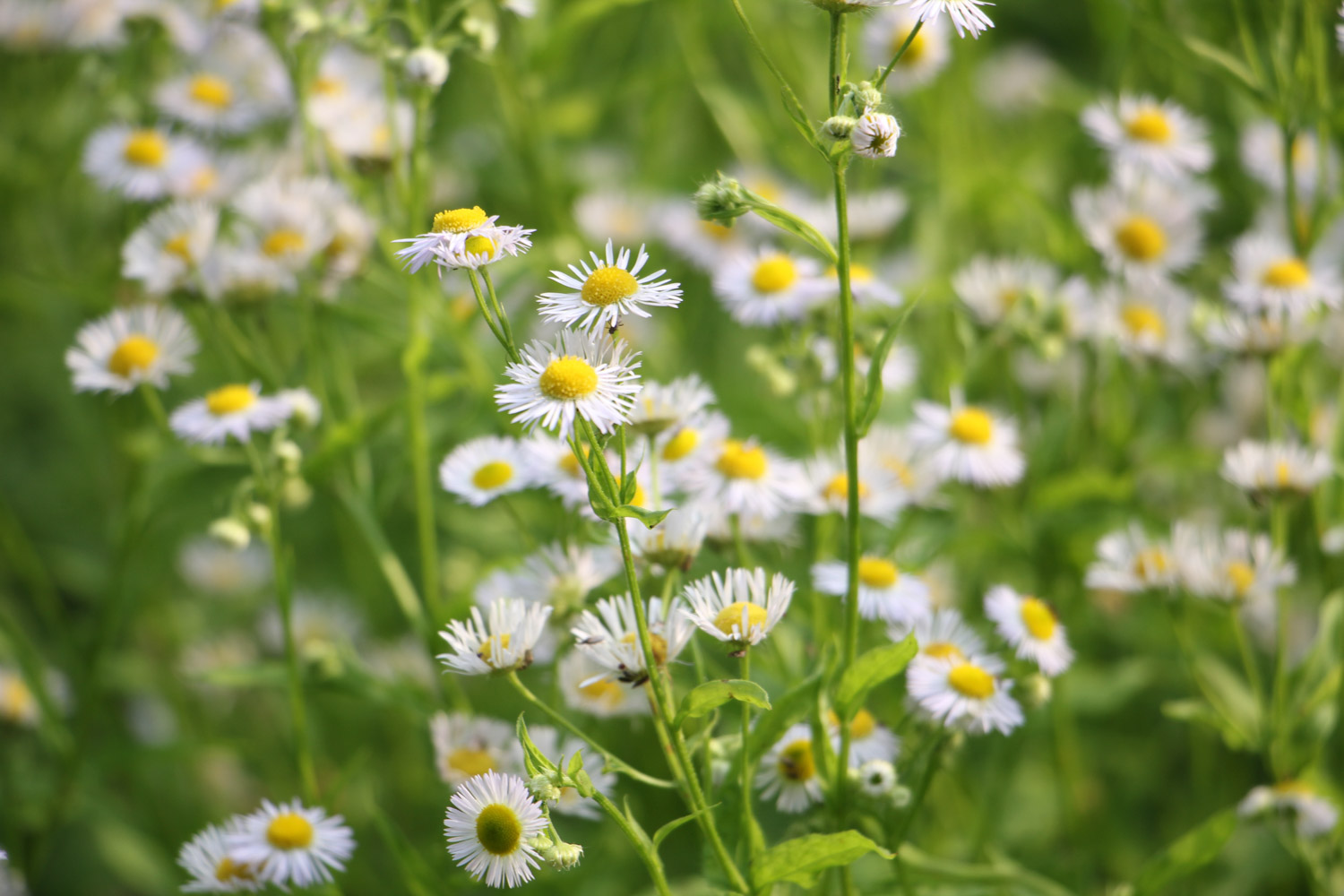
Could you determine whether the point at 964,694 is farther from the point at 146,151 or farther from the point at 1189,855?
the point at 146,151

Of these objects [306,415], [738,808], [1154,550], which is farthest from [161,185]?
[1154,550]

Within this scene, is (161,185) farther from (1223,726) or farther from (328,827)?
(1223,726)

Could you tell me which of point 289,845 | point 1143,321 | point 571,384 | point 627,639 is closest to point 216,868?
point 289,845

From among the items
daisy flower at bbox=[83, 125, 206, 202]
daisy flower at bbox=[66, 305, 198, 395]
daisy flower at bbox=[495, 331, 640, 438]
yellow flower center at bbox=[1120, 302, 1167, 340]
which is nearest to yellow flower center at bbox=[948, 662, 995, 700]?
daisy flower at bbox=[495, 331, 640, 438]

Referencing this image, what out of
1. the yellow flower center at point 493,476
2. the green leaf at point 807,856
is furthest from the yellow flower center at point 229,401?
the green leaf at point 807,856

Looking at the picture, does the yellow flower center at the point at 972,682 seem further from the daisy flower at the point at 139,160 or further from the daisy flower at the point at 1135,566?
the daisy flower at the point at 139,160

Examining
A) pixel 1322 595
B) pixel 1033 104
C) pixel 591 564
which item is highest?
pixel 1033 104

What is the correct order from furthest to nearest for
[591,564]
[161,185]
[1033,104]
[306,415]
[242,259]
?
[1033,104] → [161,185] → [242,259] → [306,415] → [591,564]
